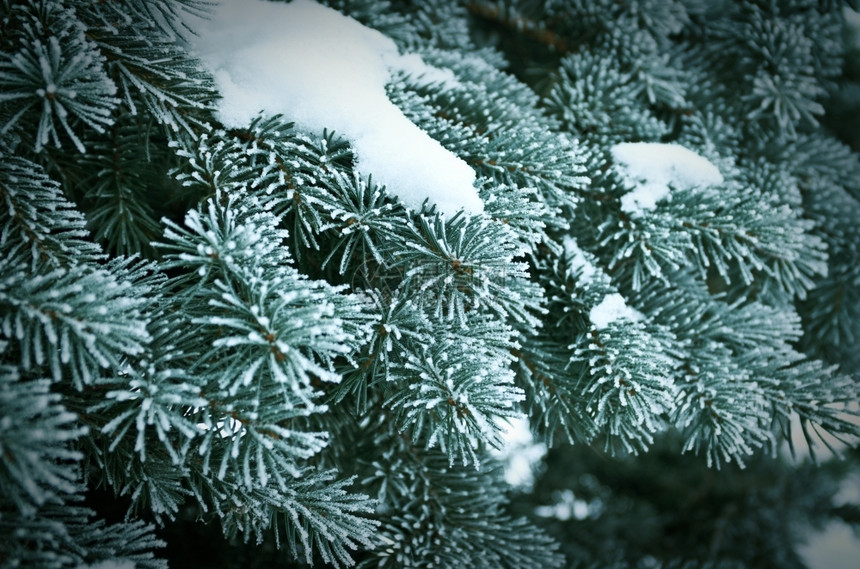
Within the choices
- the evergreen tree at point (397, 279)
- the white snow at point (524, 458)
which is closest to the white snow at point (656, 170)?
the evergreen tree at point (397, 279)

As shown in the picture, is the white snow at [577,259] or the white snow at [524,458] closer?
the white snow at [577,259]

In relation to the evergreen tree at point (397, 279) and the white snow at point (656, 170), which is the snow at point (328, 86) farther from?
the white snow at point (656, 170)

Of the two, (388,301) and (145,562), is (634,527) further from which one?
(145,562)

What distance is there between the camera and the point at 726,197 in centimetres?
89

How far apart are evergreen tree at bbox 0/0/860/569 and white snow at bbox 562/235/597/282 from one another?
1cm

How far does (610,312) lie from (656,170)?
0.27 meters

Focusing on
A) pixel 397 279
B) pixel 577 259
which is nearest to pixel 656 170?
pixel 577 259

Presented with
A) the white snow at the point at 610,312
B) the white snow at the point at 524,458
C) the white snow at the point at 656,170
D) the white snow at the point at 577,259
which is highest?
the white snow at the point at 656,170

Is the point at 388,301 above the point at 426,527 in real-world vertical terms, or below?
above

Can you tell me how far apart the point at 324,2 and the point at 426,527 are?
0.96m

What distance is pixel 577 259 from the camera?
2.87ft

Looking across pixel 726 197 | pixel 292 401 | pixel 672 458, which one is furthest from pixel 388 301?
pixel 672 458

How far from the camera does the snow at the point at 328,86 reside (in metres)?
0.72

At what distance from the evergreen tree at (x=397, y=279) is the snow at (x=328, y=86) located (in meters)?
0.02
